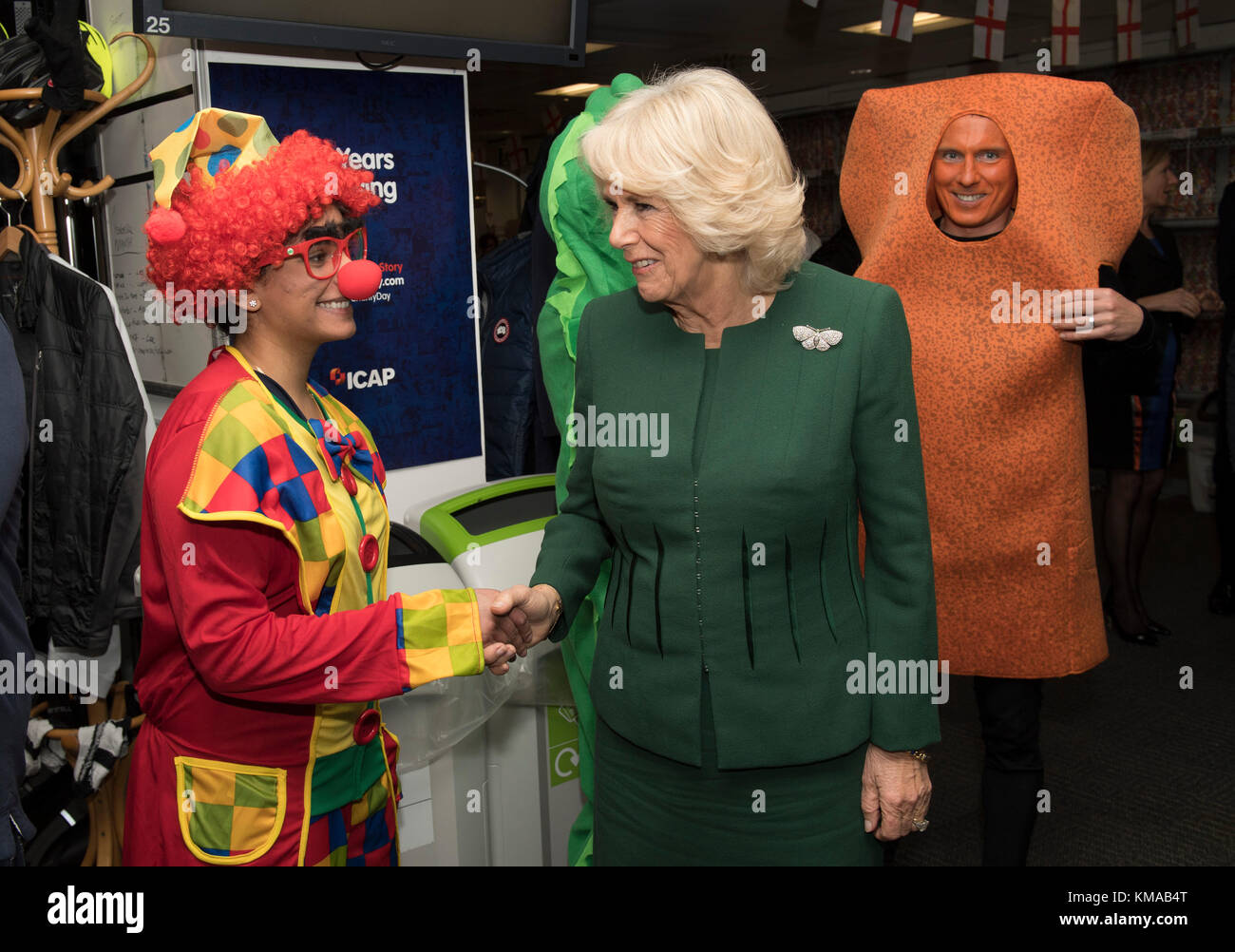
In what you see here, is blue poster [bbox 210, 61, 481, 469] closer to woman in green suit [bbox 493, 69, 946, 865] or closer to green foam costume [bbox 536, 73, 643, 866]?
green foam costume [bbox 536, 73, 643, 866]

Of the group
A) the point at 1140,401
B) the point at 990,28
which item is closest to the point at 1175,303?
the point at 1140,401

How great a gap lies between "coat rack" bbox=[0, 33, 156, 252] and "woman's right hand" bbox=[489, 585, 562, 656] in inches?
60.5

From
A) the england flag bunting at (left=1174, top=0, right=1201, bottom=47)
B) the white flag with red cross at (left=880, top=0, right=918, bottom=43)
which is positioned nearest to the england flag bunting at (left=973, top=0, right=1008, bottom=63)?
the white flag with red cross at (left=880, top=0, right=918, bottom=43)

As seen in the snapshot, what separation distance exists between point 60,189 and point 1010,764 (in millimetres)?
2286

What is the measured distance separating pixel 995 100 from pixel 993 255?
26 cm

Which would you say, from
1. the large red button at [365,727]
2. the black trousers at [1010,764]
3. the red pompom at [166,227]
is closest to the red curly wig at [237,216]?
the red pompom at [166,227]

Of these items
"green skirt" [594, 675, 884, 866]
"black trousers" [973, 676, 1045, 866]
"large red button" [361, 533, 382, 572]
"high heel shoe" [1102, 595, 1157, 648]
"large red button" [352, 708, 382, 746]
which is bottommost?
"high heel shoe" [1102, 595, 1157, 648]

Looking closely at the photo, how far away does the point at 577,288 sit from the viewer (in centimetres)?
210

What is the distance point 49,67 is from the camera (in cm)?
224

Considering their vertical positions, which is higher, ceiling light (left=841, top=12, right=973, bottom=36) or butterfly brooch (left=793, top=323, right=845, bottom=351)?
ceiling light (left=841, top=12, right=973, bottom=36)

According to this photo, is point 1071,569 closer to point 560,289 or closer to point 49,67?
point 560,289

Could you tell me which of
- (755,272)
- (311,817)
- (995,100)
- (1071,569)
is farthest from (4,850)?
(995,100)

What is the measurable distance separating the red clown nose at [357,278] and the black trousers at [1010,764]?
1.35 metres

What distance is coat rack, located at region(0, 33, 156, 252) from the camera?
91.6 inches
